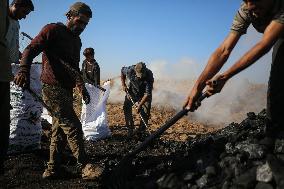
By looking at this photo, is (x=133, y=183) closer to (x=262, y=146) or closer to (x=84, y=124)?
(x=262, y=146)

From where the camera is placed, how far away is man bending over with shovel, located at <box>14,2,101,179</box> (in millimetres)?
4529

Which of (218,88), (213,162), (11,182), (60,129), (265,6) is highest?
(265,6)

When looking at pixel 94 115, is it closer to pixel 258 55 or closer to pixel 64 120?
pixel 64 120

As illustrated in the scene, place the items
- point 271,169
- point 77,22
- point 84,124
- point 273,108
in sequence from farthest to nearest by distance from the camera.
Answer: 1. point 84,124
2. point 77,22
3. point 273,108
4. point 271,169

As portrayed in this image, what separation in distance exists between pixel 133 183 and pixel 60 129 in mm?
1403

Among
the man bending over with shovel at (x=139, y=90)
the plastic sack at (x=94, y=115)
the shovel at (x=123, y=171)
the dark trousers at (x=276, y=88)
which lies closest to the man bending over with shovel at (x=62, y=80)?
the shovel at (x=123, y=171)

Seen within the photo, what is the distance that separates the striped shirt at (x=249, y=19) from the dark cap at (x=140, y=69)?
15.8 ft

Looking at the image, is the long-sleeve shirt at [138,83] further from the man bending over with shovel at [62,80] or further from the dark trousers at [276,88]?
the dark trousers at [276,88]

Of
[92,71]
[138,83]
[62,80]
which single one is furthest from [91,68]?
[62,80]

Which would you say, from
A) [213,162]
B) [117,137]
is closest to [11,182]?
[213,162]

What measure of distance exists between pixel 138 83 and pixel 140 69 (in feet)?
1.58

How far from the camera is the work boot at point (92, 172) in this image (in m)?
4.41

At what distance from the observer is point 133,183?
13.0 ft

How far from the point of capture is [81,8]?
458 centimetres
